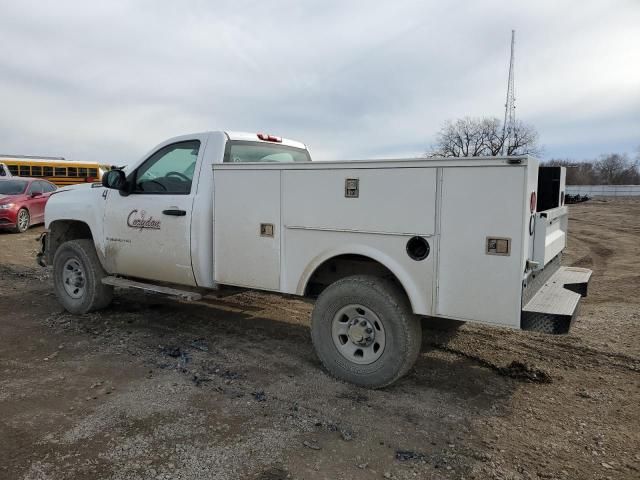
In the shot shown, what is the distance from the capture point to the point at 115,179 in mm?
5684

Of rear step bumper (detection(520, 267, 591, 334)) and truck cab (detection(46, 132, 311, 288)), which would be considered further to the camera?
truck cab (detection(46, 132, 311, 288))

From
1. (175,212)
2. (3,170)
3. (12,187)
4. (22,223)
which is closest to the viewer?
(175,212)

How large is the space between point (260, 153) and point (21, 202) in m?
12.4

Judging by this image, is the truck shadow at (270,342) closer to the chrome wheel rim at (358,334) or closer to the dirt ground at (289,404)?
the dirt ground at (289,404)

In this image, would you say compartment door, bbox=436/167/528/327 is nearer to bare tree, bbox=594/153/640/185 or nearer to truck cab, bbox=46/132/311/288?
truck cab, bbox=46/132/311/288

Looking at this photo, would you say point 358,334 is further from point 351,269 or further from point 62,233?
point 62,233

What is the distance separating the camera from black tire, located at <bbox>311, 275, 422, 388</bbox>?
13.0 ft

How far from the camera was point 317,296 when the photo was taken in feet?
15.5

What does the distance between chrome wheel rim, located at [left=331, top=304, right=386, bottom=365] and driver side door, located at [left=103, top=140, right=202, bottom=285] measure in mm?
1749

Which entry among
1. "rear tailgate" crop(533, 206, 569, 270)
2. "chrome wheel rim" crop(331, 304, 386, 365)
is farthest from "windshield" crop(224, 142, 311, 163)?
"rear tailgate" crop(533, 206, 569, 270)

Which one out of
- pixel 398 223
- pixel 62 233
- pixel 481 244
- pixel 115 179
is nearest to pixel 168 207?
pixel 115 179

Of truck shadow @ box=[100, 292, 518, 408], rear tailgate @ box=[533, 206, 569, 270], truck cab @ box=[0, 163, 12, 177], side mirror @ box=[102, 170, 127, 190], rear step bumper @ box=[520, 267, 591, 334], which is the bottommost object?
truck shadow @ box=[100, 292, 518, 408]

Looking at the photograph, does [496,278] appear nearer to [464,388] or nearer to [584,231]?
[464,388]

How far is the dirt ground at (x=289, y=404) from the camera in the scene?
3.11m
